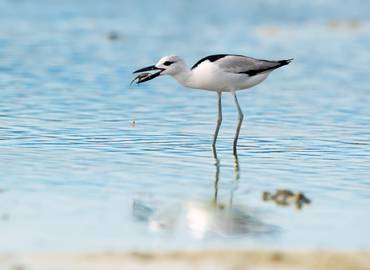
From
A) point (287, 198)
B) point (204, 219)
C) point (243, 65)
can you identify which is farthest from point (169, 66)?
point (204, 219)

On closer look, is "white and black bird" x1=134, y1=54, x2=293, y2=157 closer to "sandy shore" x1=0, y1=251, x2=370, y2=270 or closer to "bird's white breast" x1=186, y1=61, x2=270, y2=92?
"bird's white breast" x1=186, y1=61, x2=270, y2=92

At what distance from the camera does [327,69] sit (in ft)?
83.0

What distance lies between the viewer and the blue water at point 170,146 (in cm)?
1031

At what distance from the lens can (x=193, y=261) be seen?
29.2 ft

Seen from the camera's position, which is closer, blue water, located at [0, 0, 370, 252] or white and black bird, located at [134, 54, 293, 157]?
blue water, located at [0, 0, 370, 252]

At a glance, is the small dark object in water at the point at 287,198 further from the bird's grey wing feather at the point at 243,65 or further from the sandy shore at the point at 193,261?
the bird's grey wing feather at the point at 243,65

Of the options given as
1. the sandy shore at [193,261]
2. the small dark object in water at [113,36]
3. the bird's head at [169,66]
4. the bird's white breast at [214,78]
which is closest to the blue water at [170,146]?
the small dark object in water at [113,36]

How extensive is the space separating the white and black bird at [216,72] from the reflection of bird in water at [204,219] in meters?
3.54

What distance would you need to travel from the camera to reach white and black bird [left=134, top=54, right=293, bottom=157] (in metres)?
15.1

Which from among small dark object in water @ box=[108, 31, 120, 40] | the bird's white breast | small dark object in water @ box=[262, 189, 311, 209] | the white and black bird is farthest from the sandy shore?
small dark object in water @ box=[108, 31, 120, 40]

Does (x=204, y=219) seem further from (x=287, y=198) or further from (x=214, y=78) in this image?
(x=214, y=78)

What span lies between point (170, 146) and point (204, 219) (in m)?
4.29

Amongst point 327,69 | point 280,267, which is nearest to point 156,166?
point 280,267

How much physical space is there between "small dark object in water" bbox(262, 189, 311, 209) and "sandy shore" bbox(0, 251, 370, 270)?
224 cm
